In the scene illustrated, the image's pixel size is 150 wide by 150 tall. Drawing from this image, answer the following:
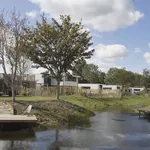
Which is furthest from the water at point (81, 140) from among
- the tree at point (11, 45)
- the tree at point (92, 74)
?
the tree at point (92, 74)

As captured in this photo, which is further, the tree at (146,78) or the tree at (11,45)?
the tree at (146,78)

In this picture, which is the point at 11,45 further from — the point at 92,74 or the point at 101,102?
the point at 92,74

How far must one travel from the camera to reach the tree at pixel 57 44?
39906 millimetres

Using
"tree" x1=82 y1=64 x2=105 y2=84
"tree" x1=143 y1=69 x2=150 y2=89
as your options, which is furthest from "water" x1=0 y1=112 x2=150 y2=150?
"tree" x1=82 y1=64 x2=105 y2=84

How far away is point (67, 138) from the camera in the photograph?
23.8 m

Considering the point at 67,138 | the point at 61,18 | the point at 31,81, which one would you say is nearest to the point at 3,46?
the point at 61,18

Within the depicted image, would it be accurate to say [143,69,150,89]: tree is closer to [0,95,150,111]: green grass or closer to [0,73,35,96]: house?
[0,95,150,111]: green grass

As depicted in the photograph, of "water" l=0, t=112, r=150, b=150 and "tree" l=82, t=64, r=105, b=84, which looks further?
"tree" l=82, t=64, r=105, b=84

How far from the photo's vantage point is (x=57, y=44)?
130 feet

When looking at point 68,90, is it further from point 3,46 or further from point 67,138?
point 67,138

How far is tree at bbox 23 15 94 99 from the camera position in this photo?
39.9 m

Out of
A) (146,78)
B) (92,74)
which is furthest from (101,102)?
(92,74)

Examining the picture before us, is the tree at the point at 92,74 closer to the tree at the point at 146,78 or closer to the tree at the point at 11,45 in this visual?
the tree at the point at 146,78

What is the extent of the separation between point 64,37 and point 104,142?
20.3m
